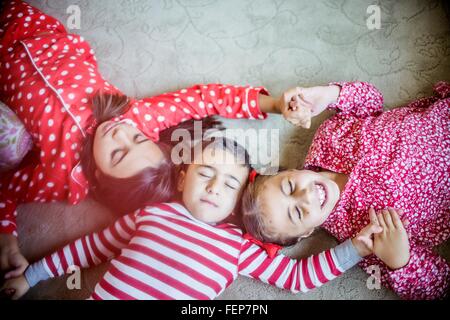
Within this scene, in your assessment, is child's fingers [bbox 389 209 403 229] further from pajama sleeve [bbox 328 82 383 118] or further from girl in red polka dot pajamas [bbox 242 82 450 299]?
pajama sleeve [bbox 328 82 383 118]

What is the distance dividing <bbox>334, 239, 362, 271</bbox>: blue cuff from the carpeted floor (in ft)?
0.70

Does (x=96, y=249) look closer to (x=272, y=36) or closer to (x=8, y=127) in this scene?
(x=8, y=127)

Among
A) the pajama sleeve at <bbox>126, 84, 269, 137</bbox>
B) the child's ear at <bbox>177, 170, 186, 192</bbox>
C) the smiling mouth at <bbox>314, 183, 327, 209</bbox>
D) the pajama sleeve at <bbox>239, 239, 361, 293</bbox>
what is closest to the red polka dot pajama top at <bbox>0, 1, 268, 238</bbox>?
the pajama sleeve at <bbox>126, 84, 269, 137</bbox>

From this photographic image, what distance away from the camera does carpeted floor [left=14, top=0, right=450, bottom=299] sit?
0.83m

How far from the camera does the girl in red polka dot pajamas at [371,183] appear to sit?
69cm

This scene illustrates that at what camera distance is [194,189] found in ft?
2.23

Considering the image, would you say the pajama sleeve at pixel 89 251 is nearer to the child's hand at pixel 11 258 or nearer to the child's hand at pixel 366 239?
the child's hand at pixel 11 258

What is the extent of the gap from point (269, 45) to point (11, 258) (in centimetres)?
73

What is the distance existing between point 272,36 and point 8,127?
24.7 inches

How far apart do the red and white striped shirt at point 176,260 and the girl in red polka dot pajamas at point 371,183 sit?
0.05 metres
